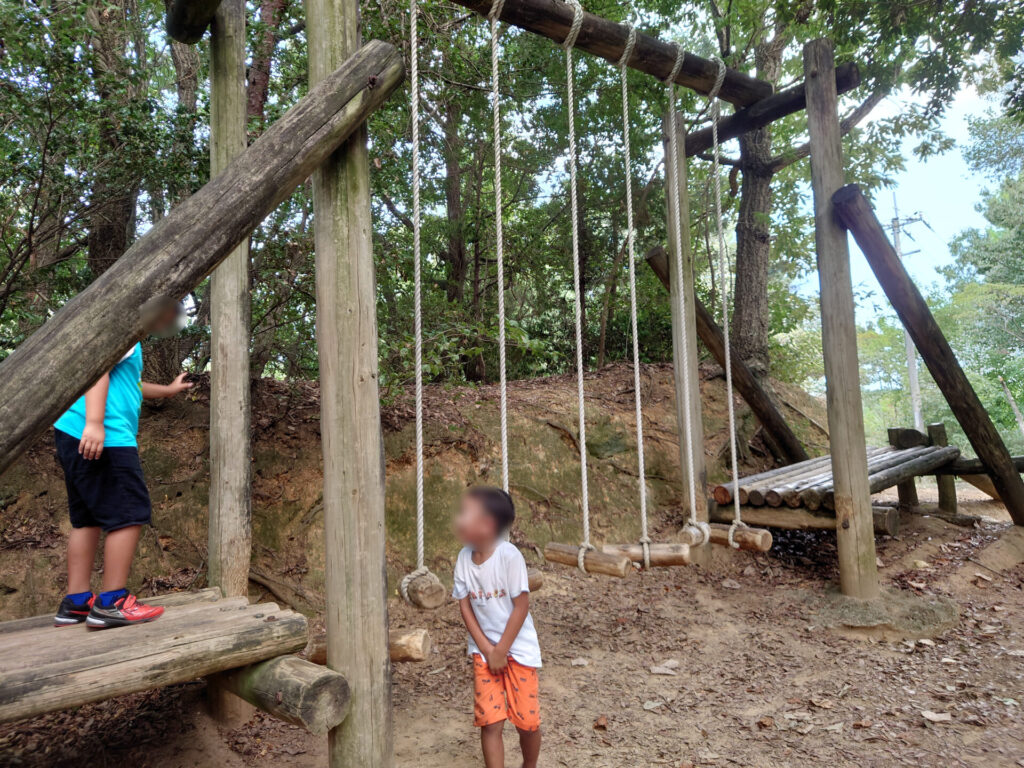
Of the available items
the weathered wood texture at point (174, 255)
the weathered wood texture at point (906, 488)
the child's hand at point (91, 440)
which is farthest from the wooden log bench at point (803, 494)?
the child's hand at point (91, 440)

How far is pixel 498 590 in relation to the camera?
7.83 ft

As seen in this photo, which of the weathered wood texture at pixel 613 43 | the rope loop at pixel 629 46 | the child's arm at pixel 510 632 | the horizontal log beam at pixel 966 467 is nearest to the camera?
the child's arm at pixel 510 632

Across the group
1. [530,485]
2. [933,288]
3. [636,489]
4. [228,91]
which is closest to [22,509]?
[228,91]

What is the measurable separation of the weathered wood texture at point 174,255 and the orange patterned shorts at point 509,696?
1685 millimetres

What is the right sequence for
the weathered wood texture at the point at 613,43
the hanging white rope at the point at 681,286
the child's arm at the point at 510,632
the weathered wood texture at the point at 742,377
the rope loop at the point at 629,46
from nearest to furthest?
the child's arm at the point at 510,632, the weathered wood texture at the point at 613,43, the hanging white rope at the point at 681,286, the rope loop at the point at 629,46, the weathered wood texture at the point at 742,377

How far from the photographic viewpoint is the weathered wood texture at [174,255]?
129cm

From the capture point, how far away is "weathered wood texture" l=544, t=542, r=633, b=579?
2.77 metres

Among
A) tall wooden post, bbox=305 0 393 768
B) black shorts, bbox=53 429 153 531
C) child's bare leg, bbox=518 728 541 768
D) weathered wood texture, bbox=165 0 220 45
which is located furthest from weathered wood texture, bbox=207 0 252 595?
child's bare leg, bbox=518 728 541 768

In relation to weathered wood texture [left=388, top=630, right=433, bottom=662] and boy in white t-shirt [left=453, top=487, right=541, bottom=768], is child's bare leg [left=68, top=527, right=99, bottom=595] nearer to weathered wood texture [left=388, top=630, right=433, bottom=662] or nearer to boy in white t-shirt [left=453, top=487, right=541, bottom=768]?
weathered wood texture [left=388, top=630, right=433, bottom=662]

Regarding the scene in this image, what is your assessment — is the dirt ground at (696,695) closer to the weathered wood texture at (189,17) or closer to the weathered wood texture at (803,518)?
the weathered wood texture at (803,518)

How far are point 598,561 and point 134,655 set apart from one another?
1.75 m

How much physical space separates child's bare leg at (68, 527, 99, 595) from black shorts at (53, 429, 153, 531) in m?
0.04

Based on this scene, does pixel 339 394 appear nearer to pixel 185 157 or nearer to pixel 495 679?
pixel 495 679

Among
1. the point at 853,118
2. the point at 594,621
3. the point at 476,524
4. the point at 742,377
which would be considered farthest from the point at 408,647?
the point at 853,118
